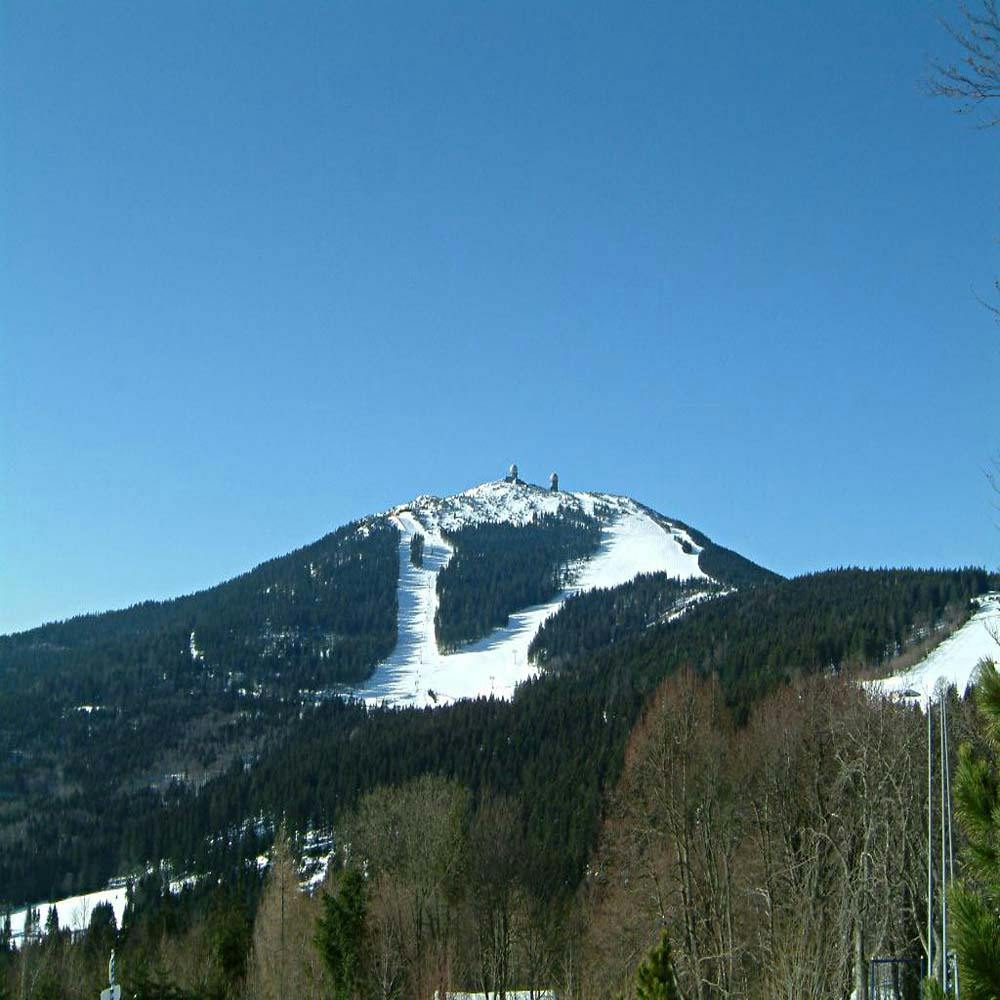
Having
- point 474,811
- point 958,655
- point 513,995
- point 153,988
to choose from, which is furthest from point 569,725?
Answer: point 153,988

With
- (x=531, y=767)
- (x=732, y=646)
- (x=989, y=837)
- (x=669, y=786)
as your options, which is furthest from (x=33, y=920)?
(x=989, y=837)

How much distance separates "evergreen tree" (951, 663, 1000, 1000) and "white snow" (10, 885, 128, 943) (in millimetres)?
123803

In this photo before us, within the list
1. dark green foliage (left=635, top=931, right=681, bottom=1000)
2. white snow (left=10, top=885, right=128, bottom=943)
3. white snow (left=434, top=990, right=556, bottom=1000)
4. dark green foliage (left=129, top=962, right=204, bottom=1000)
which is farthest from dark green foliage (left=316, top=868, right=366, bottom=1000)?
white snow (left=10, top=885, right=128, bottom=943)

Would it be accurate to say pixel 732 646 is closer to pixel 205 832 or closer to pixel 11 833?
pixel 205 832

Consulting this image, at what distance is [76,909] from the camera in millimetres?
127062

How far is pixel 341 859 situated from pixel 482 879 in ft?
72.6

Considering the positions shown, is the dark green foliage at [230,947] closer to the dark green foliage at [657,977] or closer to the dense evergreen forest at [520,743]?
the dense evergreen forest at [520,743]

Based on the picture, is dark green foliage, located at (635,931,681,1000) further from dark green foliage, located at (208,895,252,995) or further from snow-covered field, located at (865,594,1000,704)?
snow-covered field, located at (865,594,1000,704)

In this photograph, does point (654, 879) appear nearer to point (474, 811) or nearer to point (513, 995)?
point (513, 995)

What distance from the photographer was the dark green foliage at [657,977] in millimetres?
19188

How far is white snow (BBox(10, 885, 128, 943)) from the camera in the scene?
11956 centimetres

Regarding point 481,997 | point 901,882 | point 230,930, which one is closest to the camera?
point 901,882

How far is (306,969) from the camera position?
153ft

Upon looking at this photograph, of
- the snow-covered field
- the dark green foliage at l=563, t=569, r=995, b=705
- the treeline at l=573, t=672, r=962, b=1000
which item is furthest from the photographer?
the dark green foliage at l=563, t=569, r=995, b=705
